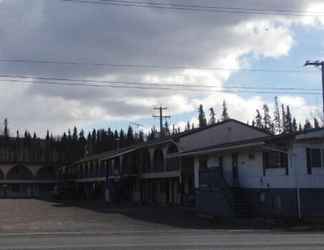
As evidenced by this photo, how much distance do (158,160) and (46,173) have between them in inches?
1969

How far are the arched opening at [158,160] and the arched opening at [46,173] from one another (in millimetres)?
48316

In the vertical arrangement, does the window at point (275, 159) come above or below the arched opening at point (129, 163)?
below

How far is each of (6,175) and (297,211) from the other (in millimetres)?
71870

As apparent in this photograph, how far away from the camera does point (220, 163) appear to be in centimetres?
3888

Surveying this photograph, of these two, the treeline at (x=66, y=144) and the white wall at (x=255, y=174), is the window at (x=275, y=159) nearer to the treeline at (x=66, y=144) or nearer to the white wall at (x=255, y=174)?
the white wall at (x=255, y=174)

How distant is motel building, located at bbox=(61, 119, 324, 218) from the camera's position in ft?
102

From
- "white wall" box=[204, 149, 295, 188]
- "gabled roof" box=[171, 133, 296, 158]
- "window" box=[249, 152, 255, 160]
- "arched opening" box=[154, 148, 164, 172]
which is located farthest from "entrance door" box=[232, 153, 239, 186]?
"arched opening" box=[154, 148, 164, 172]

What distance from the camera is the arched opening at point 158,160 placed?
51.3 metres

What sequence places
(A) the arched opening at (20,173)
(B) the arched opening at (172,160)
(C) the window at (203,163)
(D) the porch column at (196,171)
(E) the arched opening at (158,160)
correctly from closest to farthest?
(C) the window at (203,163) → (D) the porch column at (196,171) → (B) the arched opening at (172,160) → (E) the arched opening at (158,160) → (A) the arched opening at (20,173)

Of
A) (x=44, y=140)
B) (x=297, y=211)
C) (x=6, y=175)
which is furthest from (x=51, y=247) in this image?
(x=44, y=140)

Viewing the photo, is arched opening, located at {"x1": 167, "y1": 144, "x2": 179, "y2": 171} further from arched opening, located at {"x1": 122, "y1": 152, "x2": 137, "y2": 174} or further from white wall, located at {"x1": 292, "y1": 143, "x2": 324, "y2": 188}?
white wall, located at {"x1": 292, "y1": 143, "x2": 324, "y2": 188}

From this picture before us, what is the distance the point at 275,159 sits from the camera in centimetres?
3281

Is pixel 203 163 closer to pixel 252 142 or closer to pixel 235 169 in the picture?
pixel 235 169

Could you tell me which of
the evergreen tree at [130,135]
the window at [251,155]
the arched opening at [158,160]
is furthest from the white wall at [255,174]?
the evergreen tree at [130,135]
